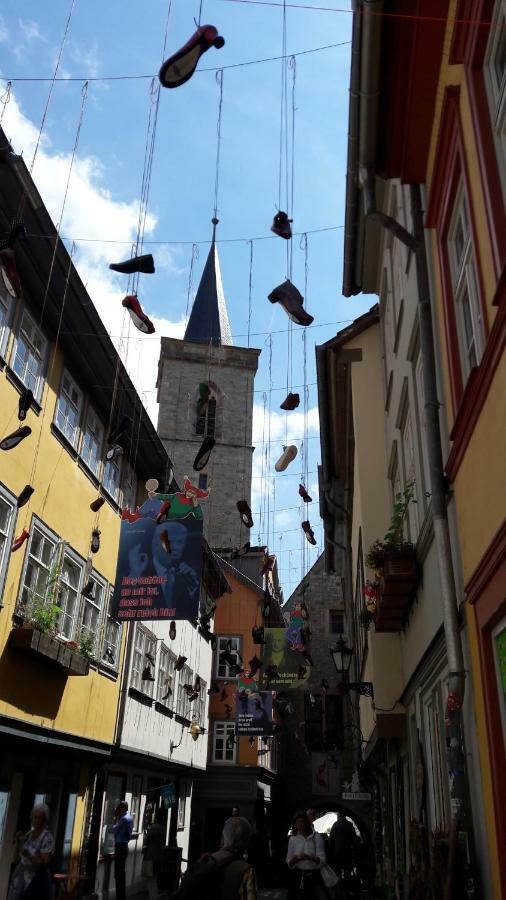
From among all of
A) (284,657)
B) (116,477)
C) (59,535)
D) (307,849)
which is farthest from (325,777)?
(307,849)

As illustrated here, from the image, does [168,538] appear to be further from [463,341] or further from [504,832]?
[504,832]

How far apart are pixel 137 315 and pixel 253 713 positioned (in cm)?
1563

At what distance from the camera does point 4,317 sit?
1053 centimetres

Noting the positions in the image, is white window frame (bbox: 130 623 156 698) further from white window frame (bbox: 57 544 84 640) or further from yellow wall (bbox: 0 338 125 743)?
white window frame (bbox: 57 544 84 640)

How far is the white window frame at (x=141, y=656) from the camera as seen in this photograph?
17.1 metres

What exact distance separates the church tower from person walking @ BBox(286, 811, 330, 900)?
41.6 m

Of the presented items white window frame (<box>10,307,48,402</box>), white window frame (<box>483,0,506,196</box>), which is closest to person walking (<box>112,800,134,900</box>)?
white window frame (<box>10,307,48,402</box>)

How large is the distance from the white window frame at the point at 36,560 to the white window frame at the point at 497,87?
8612 millimetres

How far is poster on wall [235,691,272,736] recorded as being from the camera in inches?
819

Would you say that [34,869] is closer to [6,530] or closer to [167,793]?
[6,530]

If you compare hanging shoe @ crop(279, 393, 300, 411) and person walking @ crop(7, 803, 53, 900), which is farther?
hanging shoe @ crop(279, 393, 300, 411)

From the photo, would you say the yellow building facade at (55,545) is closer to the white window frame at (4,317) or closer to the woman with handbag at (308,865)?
the white window frame at (4,317)

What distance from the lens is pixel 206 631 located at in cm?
2725

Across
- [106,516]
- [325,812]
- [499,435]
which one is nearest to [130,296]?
[499,435]
